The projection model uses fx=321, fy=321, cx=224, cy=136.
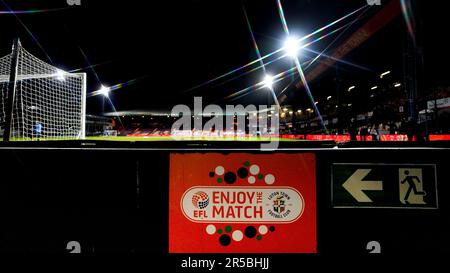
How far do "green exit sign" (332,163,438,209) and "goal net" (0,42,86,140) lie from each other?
673cm

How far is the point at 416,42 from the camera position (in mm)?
7340

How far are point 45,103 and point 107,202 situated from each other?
6.76 metres

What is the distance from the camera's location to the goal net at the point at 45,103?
750cm

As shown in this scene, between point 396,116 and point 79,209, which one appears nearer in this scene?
point 79,209

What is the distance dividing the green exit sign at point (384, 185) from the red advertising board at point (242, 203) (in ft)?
0.91

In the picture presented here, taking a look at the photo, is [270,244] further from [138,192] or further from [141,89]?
[141,89]

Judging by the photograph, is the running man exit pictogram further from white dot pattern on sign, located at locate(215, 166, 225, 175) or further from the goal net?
the goal net

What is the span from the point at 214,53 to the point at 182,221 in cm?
977

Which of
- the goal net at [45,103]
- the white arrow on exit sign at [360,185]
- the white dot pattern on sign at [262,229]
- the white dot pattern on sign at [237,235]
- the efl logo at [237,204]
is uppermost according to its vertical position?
the goal net at [45,103]

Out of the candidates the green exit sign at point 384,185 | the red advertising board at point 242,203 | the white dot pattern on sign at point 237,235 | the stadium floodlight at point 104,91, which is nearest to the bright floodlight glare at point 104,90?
the stadium floodlight at point 104,91

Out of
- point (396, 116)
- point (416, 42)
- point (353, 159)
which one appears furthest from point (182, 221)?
point (396, 116)

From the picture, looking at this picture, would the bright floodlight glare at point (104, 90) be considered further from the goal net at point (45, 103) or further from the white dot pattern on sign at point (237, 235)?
the white dot pattern on sign at point (237, 235)

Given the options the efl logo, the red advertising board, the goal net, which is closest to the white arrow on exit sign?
the red advertising board

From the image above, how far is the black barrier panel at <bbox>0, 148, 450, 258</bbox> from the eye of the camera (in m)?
3.15
